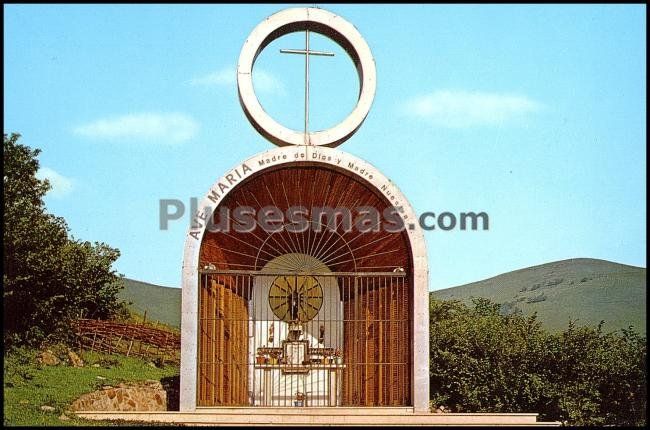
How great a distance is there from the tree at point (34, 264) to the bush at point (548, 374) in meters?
10.4

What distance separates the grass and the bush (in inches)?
293

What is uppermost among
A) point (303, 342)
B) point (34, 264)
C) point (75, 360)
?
point (34, 264)

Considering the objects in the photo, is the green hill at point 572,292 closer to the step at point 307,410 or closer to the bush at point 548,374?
the bush at point 548,374

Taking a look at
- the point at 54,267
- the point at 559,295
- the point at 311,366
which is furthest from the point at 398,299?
the point at 559,295

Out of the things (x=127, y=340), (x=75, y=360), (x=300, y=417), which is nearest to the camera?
(x=300, y=417)

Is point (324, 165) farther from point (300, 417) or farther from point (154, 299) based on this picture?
point (154, 299)

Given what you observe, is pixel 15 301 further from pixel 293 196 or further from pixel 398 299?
pixel 398 299

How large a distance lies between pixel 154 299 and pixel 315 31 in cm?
5359

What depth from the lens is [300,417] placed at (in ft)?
44.2

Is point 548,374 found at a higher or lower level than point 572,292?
lower

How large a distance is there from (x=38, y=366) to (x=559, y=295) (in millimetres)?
44965

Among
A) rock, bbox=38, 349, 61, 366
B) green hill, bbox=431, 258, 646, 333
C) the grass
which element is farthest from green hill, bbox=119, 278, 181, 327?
rock, bbox=38, 349, 61, 366

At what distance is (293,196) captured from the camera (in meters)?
15.8

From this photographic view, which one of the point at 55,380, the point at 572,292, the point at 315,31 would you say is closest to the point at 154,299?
the point at 572,292
